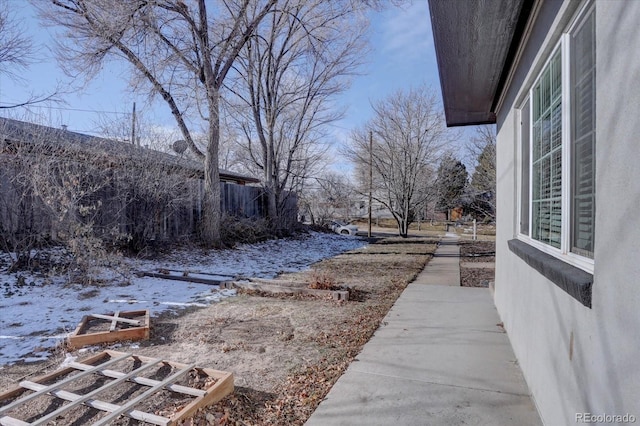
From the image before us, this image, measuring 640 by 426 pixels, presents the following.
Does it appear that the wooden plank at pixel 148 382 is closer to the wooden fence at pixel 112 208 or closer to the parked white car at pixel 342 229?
the wooden fence at pixel 112 208

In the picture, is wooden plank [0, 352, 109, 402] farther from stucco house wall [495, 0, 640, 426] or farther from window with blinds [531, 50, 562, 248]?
window with blinds [531, 50, 562, 248]

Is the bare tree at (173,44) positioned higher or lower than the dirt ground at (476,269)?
higher

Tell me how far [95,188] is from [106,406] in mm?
5655

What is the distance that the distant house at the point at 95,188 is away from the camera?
6242 mm

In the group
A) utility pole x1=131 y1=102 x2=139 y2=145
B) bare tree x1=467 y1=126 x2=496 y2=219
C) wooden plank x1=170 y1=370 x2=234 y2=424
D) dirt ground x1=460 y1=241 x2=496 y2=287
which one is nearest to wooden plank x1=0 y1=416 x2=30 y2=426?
wooden plank x1=170 y1=370 x2=234 y2=424

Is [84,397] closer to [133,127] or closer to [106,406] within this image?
[106,406]

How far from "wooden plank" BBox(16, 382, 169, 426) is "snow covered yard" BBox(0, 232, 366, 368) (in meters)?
1.07

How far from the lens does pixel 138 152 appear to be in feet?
28.9

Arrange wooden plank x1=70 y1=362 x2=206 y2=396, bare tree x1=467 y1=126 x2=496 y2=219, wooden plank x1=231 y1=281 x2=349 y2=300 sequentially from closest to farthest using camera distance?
1. wooden plank x1=70 y1=362 x2=206 y2=396
2. wooden plank x1=231 y1=281 x2=349 y2=300
3. bare tree x1=467 y1=126 x2=496 y2=219

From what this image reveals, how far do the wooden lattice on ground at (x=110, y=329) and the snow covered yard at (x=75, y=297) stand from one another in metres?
0.18

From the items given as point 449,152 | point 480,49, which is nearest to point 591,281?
point 480,49

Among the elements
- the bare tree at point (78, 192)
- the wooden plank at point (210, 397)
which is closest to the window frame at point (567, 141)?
the wooden plank at point (210, 397)

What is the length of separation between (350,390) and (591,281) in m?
1.89

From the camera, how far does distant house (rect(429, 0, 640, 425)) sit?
1.28 metres
